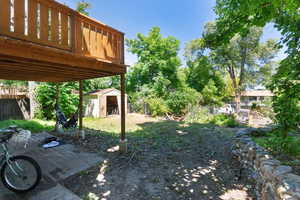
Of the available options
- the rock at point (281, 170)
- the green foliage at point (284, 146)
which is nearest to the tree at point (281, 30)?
the green foliage at point (284, 146)

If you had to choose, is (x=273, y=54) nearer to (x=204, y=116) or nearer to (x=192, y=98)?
(x=192, y=98)

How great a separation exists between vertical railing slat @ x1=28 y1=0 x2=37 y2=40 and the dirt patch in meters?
2.43

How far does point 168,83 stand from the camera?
582 inches

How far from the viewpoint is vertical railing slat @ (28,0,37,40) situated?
222 centimetres

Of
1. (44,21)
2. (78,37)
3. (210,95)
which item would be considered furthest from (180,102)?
(44,21)

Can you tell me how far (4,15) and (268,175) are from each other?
13.7 feet

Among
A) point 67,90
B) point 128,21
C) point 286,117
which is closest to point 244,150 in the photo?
point 286,117

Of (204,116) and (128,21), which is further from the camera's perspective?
(204,116)

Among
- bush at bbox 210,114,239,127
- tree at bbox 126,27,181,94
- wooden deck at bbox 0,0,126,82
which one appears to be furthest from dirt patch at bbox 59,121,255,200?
tree at bbox 126,27,181,94

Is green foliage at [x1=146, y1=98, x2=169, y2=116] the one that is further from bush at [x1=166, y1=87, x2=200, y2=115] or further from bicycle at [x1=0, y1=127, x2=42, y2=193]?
bicycle at [x1=0, y1=127, x2=42, y2=193]

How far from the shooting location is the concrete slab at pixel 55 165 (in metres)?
2.41

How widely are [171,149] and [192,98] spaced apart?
26.0 feet

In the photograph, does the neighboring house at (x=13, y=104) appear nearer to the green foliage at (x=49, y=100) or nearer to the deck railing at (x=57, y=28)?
the green foliage at (x=49, y=100)

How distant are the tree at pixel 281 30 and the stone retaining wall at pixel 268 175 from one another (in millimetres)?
684
